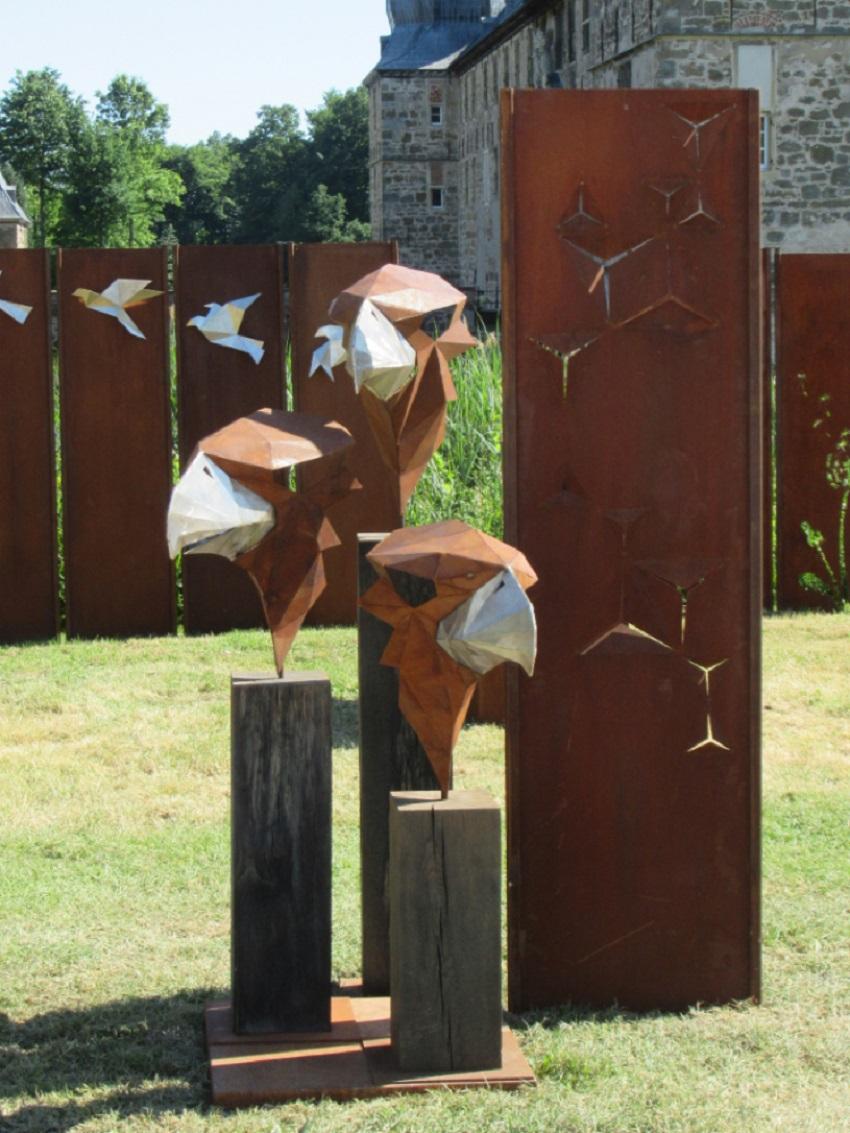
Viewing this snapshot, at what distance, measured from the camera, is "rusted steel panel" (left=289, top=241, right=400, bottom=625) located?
7961mm

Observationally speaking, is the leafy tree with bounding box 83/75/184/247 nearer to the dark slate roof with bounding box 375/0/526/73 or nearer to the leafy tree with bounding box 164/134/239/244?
the leafy tree with bounding box 164/134/239/244

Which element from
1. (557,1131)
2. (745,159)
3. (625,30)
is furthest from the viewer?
(625,30)

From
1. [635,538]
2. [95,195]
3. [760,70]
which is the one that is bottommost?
[635,538]

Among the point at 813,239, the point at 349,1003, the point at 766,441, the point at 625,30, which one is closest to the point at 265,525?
the point at 349,1003

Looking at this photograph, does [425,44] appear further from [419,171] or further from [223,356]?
[223,356]

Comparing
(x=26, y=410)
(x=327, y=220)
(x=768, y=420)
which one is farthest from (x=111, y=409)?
(x=327, y=220)

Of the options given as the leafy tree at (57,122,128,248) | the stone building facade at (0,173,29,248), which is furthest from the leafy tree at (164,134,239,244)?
the stone building facade at (0,173,29,248)

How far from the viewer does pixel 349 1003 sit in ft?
11.8

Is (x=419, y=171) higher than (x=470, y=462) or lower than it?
higher

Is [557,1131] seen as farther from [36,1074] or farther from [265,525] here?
[265,525]

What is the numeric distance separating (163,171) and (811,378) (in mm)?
70651

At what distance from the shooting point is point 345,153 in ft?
268

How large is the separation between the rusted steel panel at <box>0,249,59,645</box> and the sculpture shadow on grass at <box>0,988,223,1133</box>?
4.49 m

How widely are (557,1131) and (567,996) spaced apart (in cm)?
64
